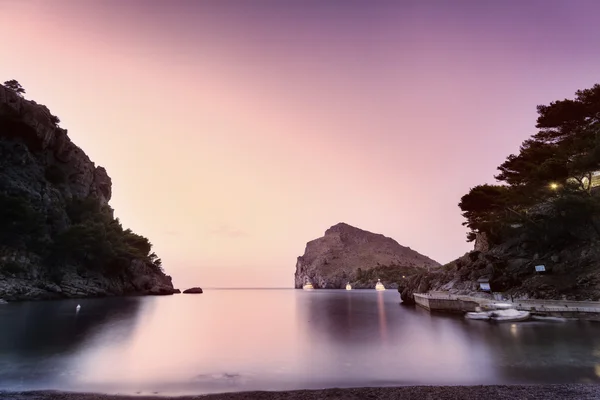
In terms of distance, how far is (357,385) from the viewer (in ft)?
44.1

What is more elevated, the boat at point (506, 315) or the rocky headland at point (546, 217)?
the rocky headland at point (546, 217)

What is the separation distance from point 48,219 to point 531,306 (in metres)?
86.9

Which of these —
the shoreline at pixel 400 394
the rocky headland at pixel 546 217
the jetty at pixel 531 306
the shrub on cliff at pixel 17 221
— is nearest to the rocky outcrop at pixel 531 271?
the rocky headland at pixel 546 217

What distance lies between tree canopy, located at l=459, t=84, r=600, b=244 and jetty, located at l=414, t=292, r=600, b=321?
10.9 metres

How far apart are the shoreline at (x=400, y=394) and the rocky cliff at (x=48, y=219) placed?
5964 centimetres

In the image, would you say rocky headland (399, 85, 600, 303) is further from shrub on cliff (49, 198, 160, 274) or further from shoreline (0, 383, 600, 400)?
shrub on cliff (49, 198, 160, 274)

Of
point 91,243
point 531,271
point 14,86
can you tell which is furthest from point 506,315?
point 14,86

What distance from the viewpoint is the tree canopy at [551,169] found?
37750 millimetres

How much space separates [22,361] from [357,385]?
16.7 metres

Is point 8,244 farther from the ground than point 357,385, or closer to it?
farther from the ground

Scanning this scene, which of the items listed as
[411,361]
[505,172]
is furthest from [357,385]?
[505,172]

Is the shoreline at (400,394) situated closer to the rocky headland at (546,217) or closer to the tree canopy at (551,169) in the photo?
the rocky headland at (546,217)

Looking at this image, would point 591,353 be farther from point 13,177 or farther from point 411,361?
point 13,177

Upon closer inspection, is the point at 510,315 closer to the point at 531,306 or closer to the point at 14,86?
the point at 531,306
